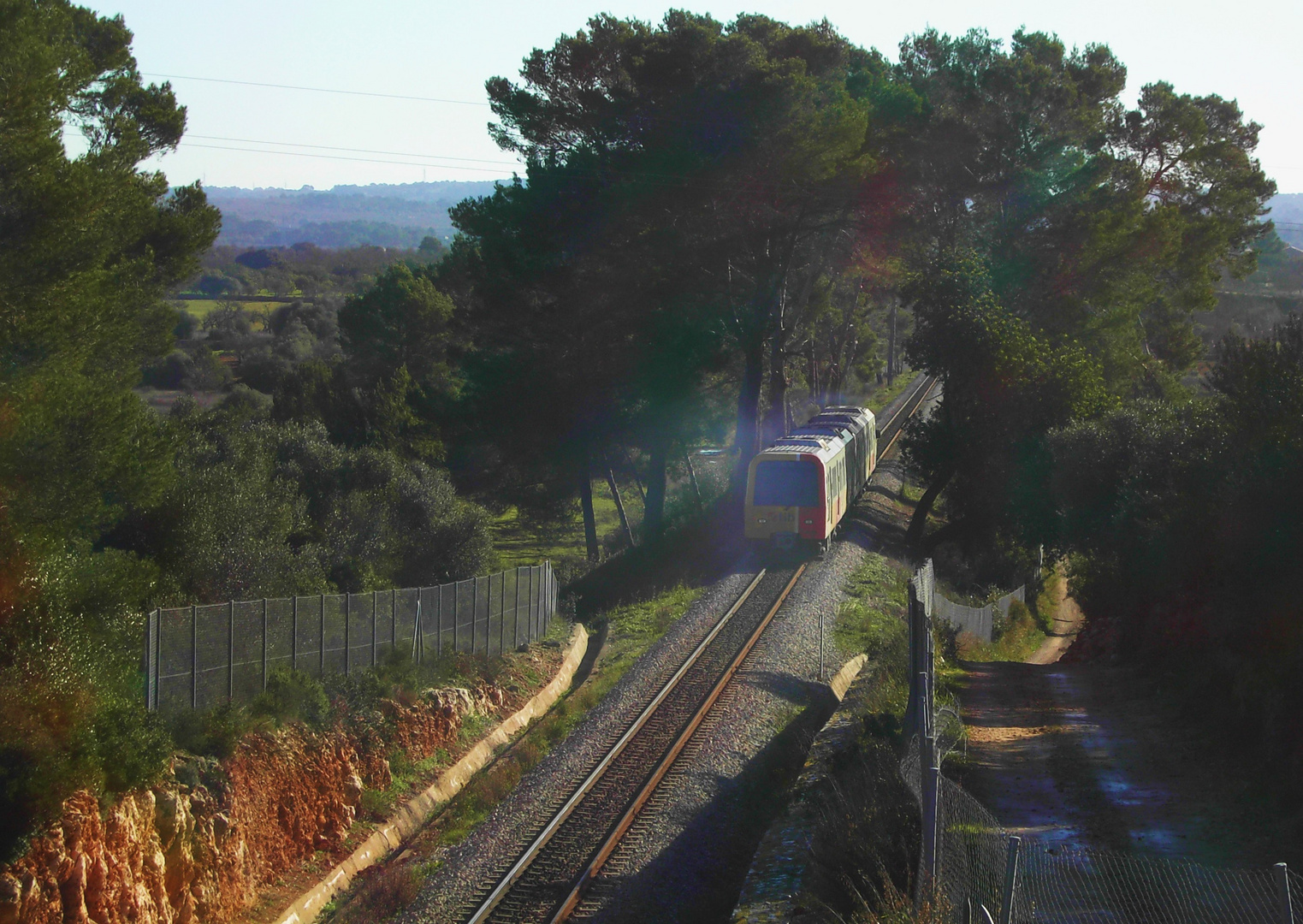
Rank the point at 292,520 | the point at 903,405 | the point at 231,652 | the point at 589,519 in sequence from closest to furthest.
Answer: the point at 231,652
the point at 292,520
the point at 589,519
the point at 903,405

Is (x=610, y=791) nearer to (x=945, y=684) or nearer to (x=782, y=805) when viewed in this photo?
(x=782, y=805)

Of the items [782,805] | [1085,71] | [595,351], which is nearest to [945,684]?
Result: [782,805]

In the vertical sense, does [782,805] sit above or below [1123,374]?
below

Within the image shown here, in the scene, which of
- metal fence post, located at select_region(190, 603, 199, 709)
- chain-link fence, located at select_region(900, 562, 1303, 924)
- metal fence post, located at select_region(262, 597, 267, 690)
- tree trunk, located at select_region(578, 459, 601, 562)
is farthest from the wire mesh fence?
tree trunk, located at select_region(578, 459, 601, 562)

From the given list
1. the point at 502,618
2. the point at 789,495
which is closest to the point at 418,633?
the point at 502,618

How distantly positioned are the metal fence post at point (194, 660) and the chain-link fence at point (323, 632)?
10 mm

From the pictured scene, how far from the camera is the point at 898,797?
9.72 meters

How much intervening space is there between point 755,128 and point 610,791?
17535mm

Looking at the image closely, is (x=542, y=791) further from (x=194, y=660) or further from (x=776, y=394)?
(x=776, y=394)

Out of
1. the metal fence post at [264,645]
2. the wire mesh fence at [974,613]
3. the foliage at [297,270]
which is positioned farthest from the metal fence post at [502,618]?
the foliage at [297,270]

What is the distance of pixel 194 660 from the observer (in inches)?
492

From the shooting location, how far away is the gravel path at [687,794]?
10648 millimetres

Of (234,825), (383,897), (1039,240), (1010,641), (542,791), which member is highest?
(1039,240)

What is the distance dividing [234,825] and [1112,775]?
9.79 meters
